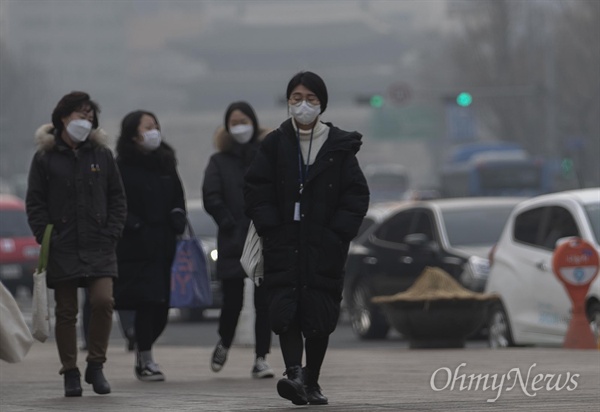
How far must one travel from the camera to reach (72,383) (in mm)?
10836

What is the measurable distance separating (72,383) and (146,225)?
1.80 m

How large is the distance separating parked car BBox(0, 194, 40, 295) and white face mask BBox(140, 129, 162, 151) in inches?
665

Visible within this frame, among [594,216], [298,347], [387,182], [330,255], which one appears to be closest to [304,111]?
[330,255]

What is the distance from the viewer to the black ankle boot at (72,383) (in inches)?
424

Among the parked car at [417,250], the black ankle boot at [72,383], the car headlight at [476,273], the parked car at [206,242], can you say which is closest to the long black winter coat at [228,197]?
the black ankle boot at [72,383]

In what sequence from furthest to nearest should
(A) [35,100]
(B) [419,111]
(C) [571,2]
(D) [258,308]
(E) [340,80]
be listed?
(E) [340,80] → (A) [35,100] → (B) [419,111] → (C) [571,2] → (D) [258,308]

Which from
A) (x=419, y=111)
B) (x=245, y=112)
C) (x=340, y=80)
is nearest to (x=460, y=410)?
(x=245, y=112)

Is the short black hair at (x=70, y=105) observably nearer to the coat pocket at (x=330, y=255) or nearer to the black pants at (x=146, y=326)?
the black pants at (x=146, y=326)

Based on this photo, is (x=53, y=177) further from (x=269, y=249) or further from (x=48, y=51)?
(x=48, y=51)

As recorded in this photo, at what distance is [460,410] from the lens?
29.3ft

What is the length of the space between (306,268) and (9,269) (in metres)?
20.8

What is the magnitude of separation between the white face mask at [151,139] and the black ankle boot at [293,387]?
3416mm

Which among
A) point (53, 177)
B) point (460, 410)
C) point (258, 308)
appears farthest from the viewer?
point (258, 308)

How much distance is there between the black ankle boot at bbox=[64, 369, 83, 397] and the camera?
10.8 metres
